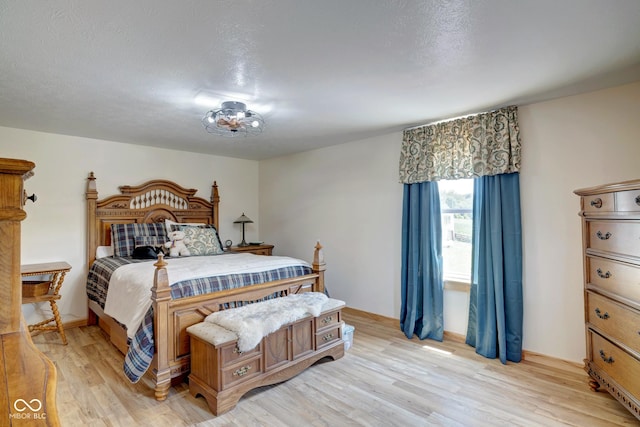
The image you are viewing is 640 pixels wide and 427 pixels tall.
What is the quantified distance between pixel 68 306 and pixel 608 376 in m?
5.13

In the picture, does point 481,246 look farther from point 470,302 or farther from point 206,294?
point 206,294

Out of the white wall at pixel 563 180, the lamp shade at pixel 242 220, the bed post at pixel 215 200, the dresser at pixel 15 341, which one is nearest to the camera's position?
the dresser at pixel 15 341

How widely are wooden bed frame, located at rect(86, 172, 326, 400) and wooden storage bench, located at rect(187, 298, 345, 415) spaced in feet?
0.52

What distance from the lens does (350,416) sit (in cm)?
217

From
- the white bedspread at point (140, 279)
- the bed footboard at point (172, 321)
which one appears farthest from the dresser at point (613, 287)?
the bed footboard at point (172, 321)

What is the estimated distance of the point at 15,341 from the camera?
730 millimetres

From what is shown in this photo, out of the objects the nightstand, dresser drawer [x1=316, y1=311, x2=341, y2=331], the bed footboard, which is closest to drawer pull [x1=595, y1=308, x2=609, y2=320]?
dresser drawer [x1=316, y1=311, x2=341, y2=331]

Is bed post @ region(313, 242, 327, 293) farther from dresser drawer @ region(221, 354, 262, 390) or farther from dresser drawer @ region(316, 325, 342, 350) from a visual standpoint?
dresser drawer @ region(221, 354, 262, 390)

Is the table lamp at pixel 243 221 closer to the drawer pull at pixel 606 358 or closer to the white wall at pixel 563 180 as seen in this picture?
the white wall at pixel 563 180

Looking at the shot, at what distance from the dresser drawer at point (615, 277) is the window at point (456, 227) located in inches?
45.6

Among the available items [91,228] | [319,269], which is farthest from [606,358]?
[91,228]

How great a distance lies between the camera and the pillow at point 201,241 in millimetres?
4152

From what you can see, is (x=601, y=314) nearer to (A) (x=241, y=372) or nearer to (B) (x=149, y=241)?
(A) (x=241, y=372)

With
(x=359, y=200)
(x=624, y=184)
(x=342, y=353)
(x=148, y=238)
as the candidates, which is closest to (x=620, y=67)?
(x=624, y=184)
